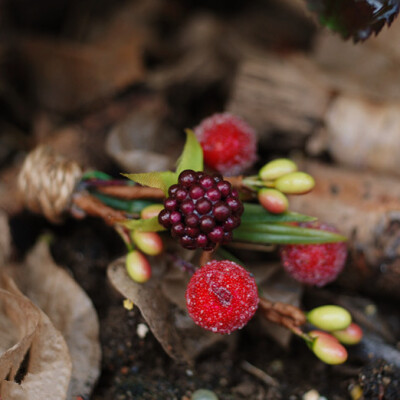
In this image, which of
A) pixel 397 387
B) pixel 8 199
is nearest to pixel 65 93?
pixel 8 199

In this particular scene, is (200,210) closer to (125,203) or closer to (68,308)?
(125,203)

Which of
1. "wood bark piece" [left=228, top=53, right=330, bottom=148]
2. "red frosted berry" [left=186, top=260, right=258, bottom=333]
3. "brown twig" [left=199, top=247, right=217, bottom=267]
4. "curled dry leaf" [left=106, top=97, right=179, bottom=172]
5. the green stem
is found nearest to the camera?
"red frosted berry" [left=186, top=260, right=258, bottom=333]

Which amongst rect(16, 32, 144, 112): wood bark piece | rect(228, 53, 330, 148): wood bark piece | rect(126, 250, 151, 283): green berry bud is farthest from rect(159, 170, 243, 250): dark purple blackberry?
rect(16, 32, 144, 112): wood bark piece

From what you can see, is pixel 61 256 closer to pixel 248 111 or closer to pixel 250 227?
pixel 250 227

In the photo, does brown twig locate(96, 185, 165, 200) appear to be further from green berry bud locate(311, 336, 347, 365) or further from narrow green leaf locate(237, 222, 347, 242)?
green berry bud locate(311, 336, 347, 365)

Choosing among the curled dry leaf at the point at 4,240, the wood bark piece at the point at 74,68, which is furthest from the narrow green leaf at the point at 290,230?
the wood bark piece at the point at 74,68

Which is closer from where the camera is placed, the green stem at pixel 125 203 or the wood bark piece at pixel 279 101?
the green stem at pixel 125 203

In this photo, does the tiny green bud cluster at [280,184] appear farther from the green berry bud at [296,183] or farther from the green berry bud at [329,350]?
the green berry bud at [329,350]
